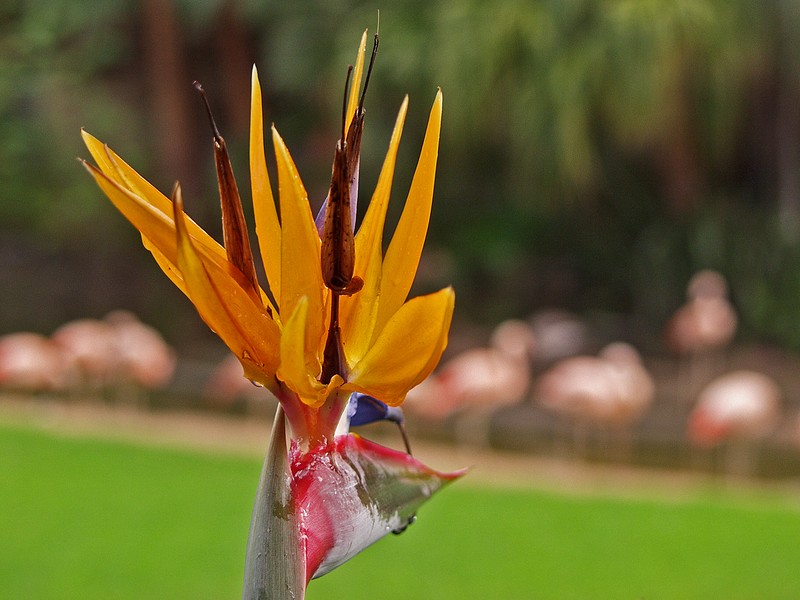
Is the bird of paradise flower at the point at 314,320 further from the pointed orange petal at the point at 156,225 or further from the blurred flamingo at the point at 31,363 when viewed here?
the blurred flamingo at the point at 31,363

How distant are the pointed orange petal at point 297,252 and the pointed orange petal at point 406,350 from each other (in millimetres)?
35

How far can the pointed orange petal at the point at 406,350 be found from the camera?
58 cm

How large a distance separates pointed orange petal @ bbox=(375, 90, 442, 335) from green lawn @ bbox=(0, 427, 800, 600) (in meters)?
3.13

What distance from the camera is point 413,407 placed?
8.01m

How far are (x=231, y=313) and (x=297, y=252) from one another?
0.15 feet

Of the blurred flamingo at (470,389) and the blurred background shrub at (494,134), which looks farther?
the blurred background shrub at (494,134)

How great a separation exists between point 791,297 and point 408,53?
4104 mm

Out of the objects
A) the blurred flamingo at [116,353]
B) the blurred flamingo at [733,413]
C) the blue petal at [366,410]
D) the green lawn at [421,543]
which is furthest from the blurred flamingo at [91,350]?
the blue petal at [366,410]


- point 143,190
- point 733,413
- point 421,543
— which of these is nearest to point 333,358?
point 143,190

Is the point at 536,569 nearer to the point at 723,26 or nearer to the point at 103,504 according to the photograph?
the point at 103,504

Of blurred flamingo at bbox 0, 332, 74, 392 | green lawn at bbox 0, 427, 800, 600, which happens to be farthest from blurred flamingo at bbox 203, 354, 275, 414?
green lawn at bbox 0, 427, 800, 600

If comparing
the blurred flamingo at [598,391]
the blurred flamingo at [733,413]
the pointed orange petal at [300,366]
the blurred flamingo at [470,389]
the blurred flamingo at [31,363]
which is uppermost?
the blurred flamingo at [31,363]

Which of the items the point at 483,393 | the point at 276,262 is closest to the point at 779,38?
the point at 483,393

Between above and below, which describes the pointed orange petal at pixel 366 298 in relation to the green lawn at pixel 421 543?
below
